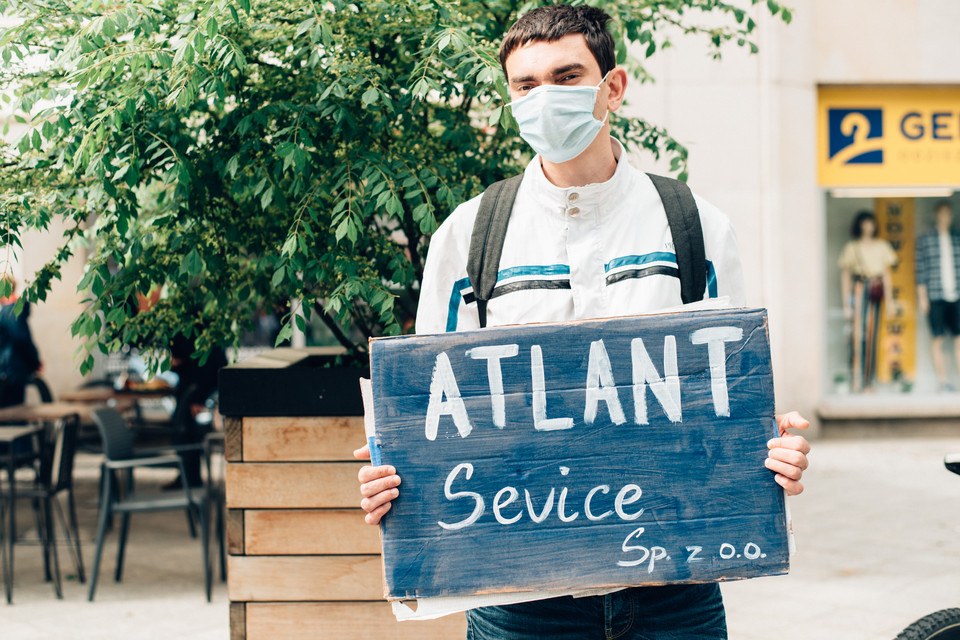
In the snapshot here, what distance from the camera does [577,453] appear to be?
183cm

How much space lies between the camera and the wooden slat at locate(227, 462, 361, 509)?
3.42m

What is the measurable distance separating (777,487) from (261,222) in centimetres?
243

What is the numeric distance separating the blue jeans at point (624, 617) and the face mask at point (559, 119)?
922 millimetres

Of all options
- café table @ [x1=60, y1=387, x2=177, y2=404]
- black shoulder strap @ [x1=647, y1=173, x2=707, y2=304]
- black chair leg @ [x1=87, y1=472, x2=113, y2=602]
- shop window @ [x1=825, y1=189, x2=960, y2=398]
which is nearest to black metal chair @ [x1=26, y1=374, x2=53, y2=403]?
café table @ [x1=60, y1=387, x2=177, y2=404]

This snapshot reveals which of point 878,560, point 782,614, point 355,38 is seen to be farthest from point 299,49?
point 878,560

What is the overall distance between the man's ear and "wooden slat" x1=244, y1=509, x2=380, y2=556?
6.41ft

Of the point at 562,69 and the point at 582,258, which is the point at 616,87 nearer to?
the point at 562,69

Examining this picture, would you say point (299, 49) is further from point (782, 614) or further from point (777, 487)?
point (782, 614)

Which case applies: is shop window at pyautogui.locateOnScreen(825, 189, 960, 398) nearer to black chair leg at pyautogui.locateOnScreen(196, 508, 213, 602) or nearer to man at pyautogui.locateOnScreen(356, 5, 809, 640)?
black chair leg at pyautogui.locateOnScreen(196, 508, 213, 602)

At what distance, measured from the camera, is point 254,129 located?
322 centimetres

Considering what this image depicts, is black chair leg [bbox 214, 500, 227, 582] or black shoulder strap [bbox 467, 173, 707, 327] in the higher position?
black shoulder strap [bbox 467, 173, 707, 327]

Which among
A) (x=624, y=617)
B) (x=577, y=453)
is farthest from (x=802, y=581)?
(x=577, y=453)

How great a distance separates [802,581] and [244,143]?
13.7 feet

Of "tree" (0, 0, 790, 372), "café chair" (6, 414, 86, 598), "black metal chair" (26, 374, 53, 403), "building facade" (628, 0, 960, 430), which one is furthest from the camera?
"building facade" (628, 0, 960, 430)
